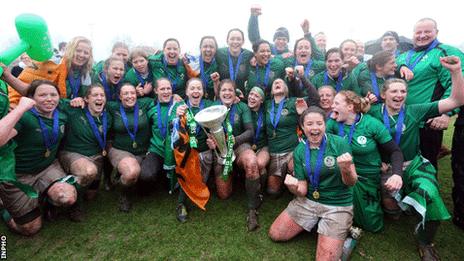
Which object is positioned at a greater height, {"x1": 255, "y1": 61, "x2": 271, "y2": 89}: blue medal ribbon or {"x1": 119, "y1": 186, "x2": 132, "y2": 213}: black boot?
{"x1": 255, "y1": 61, "x2": 271, "y2": 89}: blue medal ribbon

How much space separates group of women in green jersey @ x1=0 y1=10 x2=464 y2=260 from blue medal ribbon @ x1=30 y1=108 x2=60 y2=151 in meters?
0.01

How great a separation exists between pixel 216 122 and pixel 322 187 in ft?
4.99

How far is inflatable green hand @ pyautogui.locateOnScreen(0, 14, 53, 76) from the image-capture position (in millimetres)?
3615

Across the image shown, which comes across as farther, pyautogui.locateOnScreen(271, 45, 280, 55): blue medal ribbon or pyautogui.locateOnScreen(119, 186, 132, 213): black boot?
pyautogui.locateOnScreen(271, 45, 280, 55): blue medal ribbon

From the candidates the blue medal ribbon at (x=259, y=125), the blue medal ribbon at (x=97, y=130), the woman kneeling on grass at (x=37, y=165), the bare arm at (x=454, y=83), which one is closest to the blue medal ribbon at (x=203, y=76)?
the blue medal ribbon at (x=259, y=125)

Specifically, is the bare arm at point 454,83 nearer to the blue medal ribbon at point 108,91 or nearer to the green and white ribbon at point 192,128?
the green and white ribbon at point 192,128

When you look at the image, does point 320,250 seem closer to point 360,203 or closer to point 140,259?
point 360,203

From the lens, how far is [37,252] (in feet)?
12.0

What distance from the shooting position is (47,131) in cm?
405

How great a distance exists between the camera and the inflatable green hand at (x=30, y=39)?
361 cm

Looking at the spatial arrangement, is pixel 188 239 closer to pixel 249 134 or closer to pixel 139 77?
pixel 249 134

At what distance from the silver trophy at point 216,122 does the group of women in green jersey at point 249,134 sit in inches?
4.7

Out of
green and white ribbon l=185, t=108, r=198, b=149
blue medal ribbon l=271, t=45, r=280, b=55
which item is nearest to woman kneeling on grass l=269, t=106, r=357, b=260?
green and white ribbon l=185, t=108, r=198, b=149

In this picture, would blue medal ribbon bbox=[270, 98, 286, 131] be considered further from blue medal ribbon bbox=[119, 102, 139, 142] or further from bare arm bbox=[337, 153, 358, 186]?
blue medal ribbon bbox=[119, 102, 139, 142]
